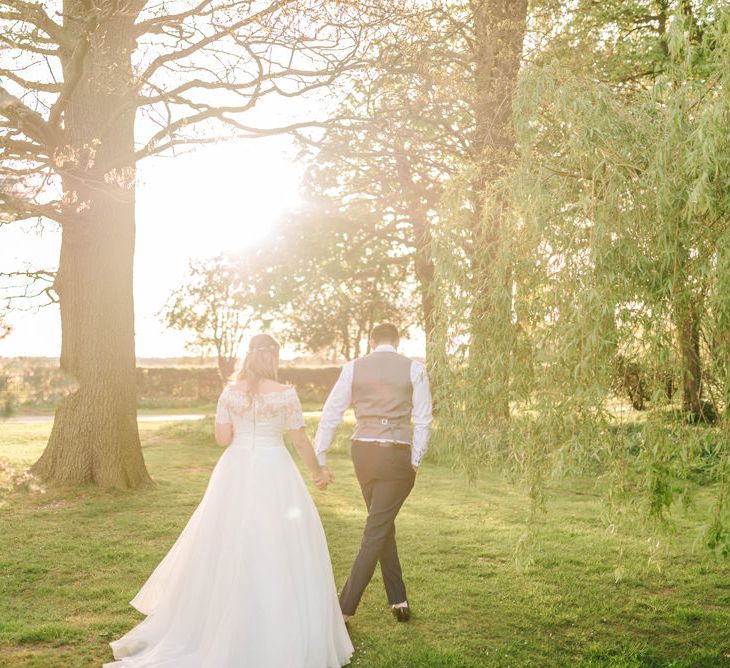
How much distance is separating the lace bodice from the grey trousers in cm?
68

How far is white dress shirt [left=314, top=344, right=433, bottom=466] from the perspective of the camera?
613 cm

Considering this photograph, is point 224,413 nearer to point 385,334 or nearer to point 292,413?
point 292,413

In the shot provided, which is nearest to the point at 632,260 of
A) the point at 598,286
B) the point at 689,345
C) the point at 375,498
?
the point at 598,286

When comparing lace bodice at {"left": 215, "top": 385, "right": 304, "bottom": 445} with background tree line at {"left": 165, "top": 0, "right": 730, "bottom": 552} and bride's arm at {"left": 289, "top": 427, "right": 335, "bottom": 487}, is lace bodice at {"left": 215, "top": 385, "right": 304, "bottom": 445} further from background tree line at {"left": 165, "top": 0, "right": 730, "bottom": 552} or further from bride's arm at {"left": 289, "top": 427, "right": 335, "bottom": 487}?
background tree line at {"left": 165, "top": 0, "right": 730, "bottom": 552}

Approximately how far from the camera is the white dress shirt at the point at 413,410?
6133 millimetres

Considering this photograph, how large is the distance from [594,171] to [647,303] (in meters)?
1.00

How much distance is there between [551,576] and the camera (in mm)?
7996

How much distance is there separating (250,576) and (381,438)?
1456 millimetres

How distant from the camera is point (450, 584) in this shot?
757 cm

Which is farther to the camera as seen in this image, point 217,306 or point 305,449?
point 217,306

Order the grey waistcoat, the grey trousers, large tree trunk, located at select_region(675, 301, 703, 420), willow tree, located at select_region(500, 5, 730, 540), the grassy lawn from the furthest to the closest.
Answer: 1. the grey waistcoat
2. the grey trousers
3. the grassy lawn
4. large tree trunk, located at select_region(675, 301, 703, 420)
5. willow tree, located at select_region(500, 5, 730, 540)

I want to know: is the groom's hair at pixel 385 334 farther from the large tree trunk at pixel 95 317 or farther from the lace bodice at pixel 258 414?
the large tree trunk at pixel 95 317

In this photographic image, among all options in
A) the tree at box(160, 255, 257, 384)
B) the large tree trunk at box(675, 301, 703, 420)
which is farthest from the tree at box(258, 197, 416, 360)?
the large tree trunk at box(675, 301, 703, 420)

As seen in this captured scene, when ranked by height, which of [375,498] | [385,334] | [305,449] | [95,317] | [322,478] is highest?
[95,317]
